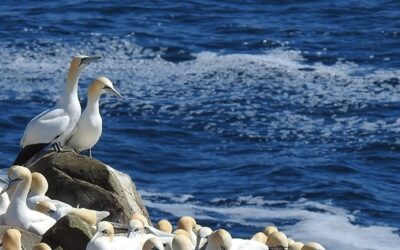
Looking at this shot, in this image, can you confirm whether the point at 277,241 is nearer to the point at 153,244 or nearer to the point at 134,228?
the point at 134,228

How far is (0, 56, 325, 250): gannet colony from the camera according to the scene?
13.9 meters

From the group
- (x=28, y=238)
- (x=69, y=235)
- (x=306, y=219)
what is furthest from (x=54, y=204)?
(x=306, y=219)

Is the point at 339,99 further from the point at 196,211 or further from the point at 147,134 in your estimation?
the point at 196,211

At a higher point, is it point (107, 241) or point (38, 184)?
point (107, 241)

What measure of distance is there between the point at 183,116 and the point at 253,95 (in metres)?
1.83

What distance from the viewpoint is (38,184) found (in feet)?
52.0

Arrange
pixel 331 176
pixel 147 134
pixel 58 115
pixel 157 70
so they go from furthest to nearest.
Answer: pixel 157 70
pixel 147 134
pixel 331 176
pixel 58 115

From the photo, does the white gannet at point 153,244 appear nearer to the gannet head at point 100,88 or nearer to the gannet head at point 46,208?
the gannet head at point 46,208

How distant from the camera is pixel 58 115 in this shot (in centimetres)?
1744

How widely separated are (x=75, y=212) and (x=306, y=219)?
11.0 meters

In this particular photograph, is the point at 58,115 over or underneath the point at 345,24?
over

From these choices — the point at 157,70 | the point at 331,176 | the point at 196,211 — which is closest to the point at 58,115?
the point at 196,211

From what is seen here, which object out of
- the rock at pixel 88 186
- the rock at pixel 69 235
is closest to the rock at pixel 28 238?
the rock at pixel 69 235

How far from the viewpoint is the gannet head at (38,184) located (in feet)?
51.8
